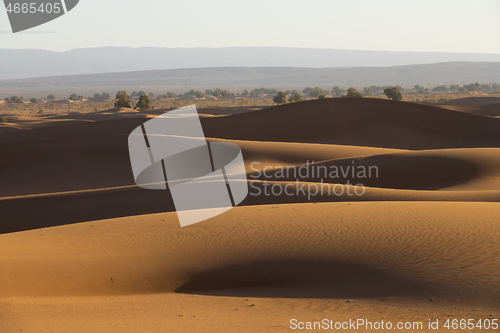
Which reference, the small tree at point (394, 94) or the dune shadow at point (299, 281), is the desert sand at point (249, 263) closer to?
the dune shadow at point (299, 281)

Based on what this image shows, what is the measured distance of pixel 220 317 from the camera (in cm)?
682

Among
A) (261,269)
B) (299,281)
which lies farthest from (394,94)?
(299,281)

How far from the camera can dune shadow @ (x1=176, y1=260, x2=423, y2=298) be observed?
776 cm

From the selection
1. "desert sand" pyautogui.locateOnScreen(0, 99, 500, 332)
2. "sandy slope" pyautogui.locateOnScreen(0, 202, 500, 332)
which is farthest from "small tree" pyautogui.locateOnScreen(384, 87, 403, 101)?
"sandy slope" pyautogui.locateOnScreen(0, 202, 500, 332)

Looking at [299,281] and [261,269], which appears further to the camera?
[261,269]

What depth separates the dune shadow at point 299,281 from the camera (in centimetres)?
776

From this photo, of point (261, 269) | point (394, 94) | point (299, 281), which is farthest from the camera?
point (394, 94)

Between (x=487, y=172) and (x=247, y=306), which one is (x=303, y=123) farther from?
(x=247, y=306)

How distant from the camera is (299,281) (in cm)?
850

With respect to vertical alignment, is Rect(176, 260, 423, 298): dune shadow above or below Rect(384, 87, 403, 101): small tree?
above

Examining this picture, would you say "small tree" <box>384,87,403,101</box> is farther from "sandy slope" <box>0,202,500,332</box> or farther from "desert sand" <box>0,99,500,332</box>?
"sandy slope" <box>0,202,500,332</box>

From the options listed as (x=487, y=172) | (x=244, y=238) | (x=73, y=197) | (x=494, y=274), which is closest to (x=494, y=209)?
(x=494, y=274)

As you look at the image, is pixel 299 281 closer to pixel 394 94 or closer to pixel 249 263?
pixel 249 263

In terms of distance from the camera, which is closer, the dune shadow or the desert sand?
the desert sand
